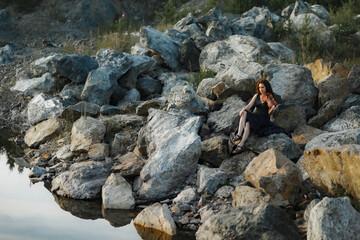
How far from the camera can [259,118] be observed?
7.23 metres

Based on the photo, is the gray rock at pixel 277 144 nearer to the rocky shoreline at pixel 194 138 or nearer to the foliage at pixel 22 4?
the rocky shoreline at pixel 194 138

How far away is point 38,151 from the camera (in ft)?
29.8

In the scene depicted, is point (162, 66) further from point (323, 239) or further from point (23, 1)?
point (23, 1)

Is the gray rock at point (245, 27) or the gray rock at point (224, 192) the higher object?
the gray rock at point (224, 192)

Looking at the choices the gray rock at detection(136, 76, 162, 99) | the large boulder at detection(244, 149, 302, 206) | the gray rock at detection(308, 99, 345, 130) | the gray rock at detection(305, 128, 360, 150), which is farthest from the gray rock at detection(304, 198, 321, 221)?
the gray rock at detection(136, 76, 162, 99)

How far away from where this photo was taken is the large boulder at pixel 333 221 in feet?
15.0

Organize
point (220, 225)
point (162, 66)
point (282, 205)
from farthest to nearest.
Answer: point (162, 66), point (282, 205), point (220, 225)

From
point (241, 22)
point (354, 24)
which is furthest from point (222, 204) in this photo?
point (354, 24)

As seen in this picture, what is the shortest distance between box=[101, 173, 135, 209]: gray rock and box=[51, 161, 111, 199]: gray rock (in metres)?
0.30

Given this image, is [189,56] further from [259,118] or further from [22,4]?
Answer: [22,4]

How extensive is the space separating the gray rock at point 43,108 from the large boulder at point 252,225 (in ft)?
20.2

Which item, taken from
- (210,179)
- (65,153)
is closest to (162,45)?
(65,153)

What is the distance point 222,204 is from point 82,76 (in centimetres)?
617

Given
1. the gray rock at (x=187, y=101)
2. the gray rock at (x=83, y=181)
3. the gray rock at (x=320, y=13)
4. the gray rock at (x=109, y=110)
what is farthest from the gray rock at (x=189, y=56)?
the gray rock at (x=320, y=13)
